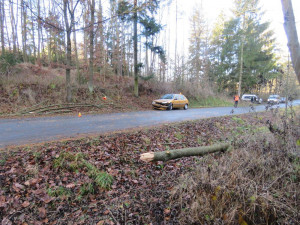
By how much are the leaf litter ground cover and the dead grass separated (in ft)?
0.24

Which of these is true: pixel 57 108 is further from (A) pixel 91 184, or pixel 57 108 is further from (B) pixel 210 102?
(B) pixel 210 102

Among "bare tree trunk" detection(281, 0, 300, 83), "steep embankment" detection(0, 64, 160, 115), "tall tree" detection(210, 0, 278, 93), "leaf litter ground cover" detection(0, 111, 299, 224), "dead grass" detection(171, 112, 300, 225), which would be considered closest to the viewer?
"dead grass" detection(171, 112, 300, 225)

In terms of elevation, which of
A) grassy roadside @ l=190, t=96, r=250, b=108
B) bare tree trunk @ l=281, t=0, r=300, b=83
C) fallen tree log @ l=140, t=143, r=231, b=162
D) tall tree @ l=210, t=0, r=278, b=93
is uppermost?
tall tree @ l=210, t=0, r=278, b=93

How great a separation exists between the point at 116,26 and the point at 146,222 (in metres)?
22.7

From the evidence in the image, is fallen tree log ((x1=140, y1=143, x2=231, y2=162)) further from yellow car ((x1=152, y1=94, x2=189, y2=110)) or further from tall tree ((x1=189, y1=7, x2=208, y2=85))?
tall tree ((x1=189, y1=7, x2=208, y2=85))

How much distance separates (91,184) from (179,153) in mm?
2100

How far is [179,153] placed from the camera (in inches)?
161

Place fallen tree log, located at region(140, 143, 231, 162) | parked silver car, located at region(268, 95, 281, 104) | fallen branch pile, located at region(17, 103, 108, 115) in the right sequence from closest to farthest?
Answer: fallen tree log, located at region(140, 143, 231, 162) < parked silver car, located at region(268, 95, 281, 104) < fallen branch pile, located at region(17, 103, 108, 115)

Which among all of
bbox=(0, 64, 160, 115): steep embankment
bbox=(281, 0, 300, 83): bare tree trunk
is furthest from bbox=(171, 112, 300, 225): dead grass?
bbox=(0, 64, 160, 115): steep embankment

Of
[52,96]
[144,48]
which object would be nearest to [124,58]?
[144,48]

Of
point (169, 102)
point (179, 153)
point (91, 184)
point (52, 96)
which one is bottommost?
point (91, 184)

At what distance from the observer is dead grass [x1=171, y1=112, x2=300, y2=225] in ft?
8.44

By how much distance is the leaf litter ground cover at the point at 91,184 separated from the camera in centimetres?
297

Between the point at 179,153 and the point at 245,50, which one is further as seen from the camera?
the point at 245,50
